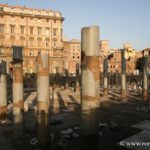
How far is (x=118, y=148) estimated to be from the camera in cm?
1180

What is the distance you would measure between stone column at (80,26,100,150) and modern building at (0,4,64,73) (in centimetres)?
5141

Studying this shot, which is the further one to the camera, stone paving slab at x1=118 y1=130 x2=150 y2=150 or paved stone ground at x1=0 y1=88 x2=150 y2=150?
paved stone ground at x1=0 y1=88 x2=150 y2=150

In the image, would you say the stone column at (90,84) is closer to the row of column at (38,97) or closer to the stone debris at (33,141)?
the row of column at (38,97)

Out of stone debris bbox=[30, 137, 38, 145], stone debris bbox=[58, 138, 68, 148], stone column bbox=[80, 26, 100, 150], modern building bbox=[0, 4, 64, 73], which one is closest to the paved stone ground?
stone debris bbox=[58, 138, 68, 148]

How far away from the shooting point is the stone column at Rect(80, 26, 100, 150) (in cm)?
983

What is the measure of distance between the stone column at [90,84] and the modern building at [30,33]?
51406mm

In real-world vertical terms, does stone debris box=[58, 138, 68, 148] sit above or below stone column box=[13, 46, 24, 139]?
below

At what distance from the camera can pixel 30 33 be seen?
211 feet

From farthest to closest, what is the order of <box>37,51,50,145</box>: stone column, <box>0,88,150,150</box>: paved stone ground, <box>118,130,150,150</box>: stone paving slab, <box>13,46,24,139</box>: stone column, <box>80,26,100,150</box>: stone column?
<box>13,46,24,139</box>: stone column
<box>37,51,50,145</box>: stone column
<box>0,88,150,150</box>: paved stone ground
<box>118,130,150,150</box>: stone paving slab
<box>80,26,100,150</box>: stone column

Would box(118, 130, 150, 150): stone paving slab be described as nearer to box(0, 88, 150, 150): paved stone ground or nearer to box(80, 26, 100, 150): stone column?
box(0, 88, 150, 150): paved stone ground

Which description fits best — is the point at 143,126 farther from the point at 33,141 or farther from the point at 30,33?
the point at 30,33

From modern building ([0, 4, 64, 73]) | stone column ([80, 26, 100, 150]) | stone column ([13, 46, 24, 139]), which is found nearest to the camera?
stone column ([80, 26, 100, 150])

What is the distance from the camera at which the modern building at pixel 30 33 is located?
60819mm

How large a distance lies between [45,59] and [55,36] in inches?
2161
